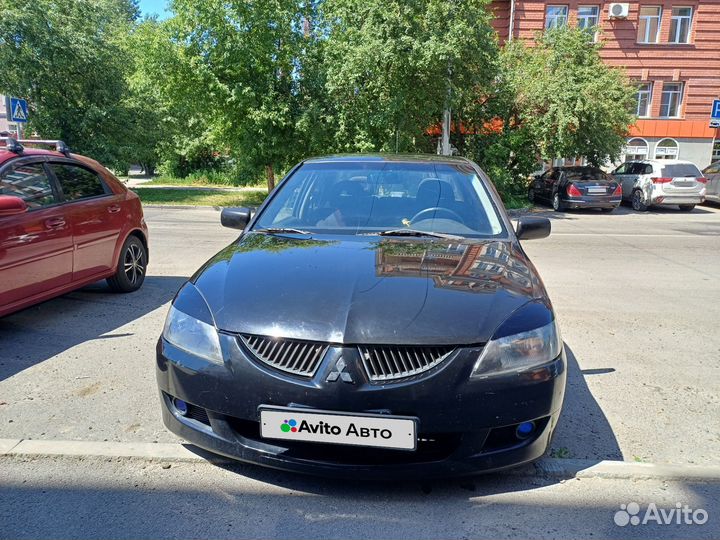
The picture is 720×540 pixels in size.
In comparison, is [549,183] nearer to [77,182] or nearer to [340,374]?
[77,182]

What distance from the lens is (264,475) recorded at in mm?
2715

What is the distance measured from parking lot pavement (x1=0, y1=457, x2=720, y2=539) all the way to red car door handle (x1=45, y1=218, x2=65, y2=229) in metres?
A: 2.66

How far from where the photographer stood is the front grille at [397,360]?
230 centimetres

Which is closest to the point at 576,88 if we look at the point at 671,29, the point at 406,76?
the point at 406,76

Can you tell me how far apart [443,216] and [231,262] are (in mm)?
1462

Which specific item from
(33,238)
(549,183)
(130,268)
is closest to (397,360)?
Result: (33,238)

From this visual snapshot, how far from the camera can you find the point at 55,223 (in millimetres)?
5016

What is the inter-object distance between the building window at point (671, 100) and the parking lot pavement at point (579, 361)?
75.2ft

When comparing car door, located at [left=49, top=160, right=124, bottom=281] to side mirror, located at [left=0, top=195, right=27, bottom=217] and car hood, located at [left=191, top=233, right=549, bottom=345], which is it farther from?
car hood, located at [left=191, top=233, right=549, bottom=345]

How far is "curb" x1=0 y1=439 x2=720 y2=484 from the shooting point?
2783 millimetres

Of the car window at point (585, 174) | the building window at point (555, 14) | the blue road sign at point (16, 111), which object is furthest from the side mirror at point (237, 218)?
the building window at point (555, 14)

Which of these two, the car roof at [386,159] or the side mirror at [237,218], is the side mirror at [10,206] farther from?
the car roof at [386,159]

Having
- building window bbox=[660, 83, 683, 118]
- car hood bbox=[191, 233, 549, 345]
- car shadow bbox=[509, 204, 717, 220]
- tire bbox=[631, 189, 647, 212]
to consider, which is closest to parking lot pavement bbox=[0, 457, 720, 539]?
car hood bbox=[191, 233, 549, 345]

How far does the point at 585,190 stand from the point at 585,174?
783 millimetres
